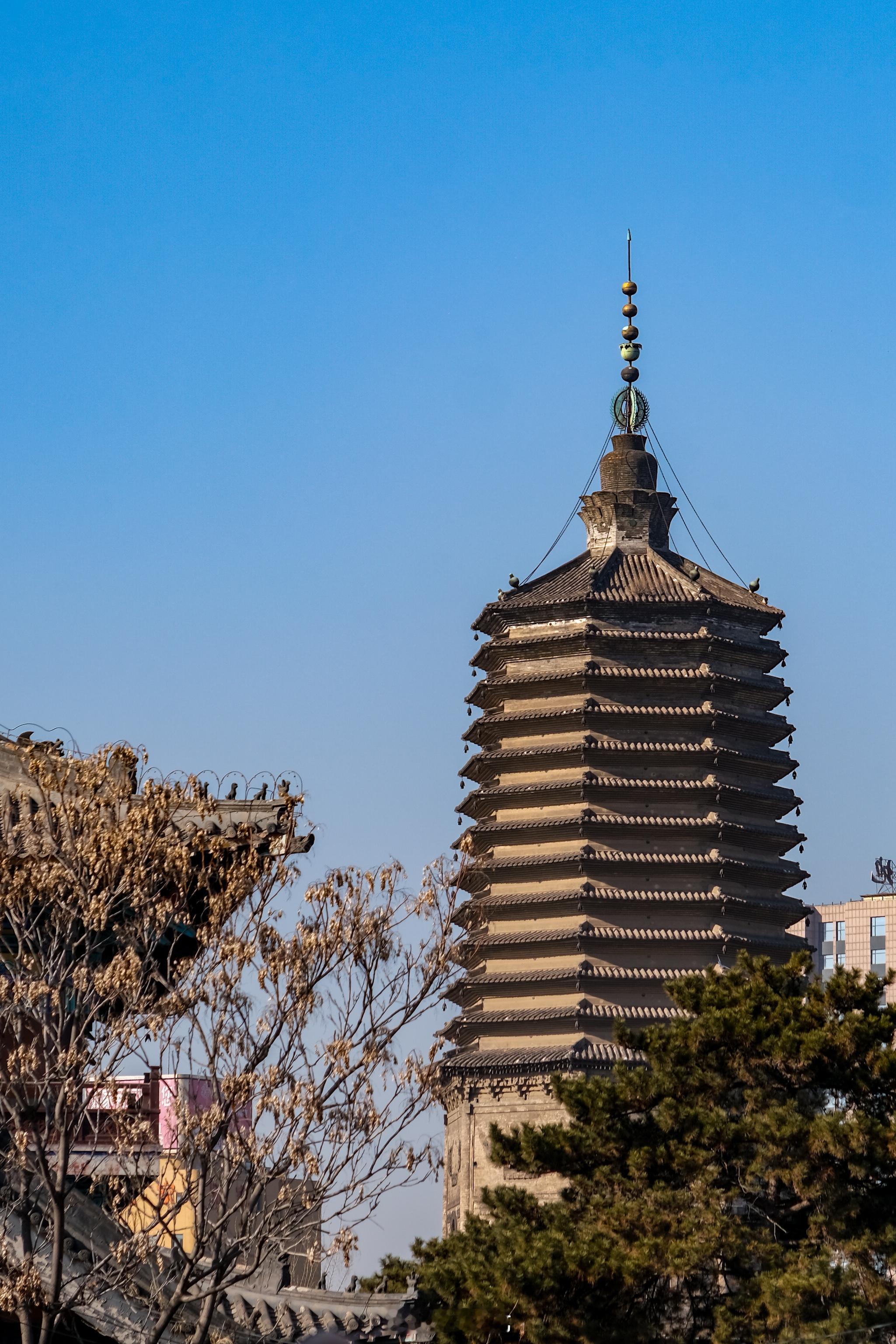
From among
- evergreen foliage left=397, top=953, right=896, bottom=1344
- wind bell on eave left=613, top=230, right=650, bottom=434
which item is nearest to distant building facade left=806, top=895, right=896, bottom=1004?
wind bell on eave left=613, top=230, right=650, bottom=434

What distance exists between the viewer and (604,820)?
46.5 m

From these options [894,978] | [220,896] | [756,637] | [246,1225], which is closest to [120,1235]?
[246,1225]

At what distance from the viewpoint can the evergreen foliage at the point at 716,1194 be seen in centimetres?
2642

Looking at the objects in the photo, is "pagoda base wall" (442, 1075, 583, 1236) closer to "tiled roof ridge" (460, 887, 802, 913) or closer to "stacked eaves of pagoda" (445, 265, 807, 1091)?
"stacked eaves of pagoda" (445, 265, 807, 1091)

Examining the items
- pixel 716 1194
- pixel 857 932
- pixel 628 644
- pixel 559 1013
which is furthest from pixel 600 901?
pixel 857 932

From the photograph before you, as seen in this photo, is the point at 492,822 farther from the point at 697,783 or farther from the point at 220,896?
the point at 220,896

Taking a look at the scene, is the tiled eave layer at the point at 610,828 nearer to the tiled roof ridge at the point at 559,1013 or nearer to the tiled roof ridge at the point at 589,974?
the tiled roof ridge at the point at 589,974

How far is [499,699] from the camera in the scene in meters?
48.9

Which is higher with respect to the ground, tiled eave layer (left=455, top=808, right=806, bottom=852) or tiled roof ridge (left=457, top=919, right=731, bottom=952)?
tiled eave layer (left=455, top=808, right=806, bottom=852)

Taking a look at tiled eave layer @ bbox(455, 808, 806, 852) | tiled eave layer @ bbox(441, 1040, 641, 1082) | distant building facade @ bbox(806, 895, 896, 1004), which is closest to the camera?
tiled eave layer @ bbox(441, 1040, 641, 1082)

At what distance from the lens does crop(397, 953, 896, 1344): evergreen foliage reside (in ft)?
86.7

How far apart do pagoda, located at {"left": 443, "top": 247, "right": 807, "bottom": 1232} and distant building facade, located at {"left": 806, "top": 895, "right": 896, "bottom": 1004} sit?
59.0 m

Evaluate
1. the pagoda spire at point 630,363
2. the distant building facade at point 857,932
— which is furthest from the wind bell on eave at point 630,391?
the distant building facade at point 857,932

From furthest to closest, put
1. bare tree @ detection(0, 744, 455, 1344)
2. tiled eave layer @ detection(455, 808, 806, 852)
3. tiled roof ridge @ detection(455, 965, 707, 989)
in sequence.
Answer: tiled eave layer @ detection(455, 808, 806, 852) → tiled roof ridge @ detection(455, 965, 707, 989) → bare tree @ detection(0, 744, 455, 1344)
